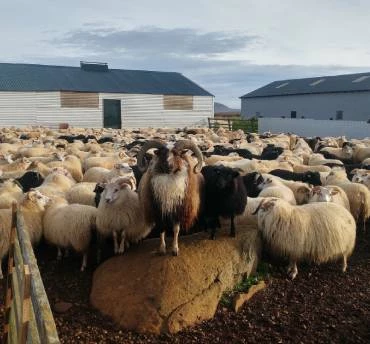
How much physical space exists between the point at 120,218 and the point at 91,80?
37588 mm

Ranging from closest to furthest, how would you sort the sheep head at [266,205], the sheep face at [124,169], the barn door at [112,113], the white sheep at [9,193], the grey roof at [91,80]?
the sheep head at [266,205] → the white sheep at [9,193] → the sheep face at [124,169] → the grey roof at [91,80] → the barn door at [112,113]

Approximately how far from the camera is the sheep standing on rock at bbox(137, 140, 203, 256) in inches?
220

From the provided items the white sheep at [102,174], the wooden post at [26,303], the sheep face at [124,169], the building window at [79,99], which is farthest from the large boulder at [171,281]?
the building window at [79,99]

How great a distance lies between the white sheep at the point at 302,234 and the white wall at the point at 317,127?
2227 cm

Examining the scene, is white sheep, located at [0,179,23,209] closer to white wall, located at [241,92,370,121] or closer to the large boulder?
the large boulder

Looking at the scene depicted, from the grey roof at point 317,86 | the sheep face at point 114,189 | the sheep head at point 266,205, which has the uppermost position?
the grey roof at point 317,86

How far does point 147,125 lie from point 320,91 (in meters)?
19.4

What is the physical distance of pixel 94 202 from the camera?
26.3 feet

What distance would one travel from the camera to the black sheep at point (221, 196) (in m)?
6.25

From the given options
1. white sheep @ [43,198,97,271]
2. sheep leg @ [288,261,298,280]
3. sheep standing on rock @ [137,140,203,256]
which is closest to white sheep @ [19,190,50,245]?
white sheep @ [43,198,97,271]

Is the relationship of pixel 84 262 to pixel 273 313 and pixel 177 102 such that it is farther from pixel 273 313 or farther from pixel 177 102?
pixel 177 102

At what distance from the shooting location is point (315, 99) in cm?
4819

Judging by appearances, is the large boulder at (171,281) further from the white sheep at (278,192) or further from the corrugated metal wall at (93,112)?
→ the corrugated metal wall at (93,112)

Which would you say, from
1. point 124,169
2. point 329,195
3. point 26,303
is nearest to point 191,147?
point 329,195
